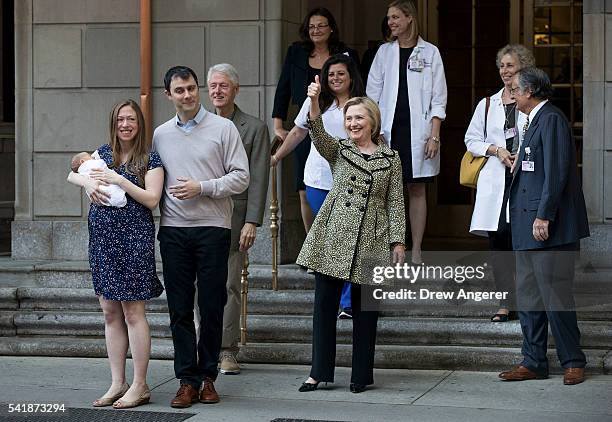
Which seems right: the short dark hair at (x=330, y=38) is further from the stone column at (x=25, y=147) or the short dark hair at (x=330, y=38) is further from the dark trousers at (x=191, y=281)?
the stone column at (x=25, y=147)

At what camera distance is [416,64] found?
10109 mm

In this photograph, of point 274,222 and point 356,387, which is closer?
point 356,387

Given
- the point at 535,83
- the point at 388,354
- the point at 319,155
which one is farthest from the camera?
the point at 319,155

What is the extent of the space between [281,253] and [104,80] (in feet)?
7.52

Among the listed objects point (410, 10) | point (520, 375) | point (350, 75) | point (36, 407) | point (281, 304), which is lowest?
point (36, 407)

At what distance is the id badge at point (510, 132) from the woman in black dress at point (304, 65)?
1.35 metres

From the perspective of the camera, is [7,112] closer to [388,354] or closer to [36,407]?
[388,354]

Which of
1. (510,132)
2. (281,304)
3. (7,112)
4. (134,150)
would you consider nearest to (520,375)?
(510,132)

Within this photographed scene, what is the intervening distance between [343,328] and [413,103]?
6.23 ft

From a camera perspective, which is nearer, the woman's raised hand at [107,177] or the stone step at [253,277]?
the woman's raised hand at [107,177]

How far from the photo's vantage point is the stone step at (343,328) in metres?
9.31

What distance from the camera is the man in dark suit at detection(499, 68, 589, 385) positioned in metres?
8.45

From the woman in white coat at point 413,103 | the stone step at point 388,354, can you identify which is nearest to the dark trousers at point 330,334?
the stone step at point 388,354

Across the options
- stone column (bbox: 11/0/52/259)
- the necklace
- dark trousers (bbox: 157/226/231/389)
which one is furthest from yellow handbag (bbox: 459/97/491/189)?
stone column (bbox: 11/0/52/259)
